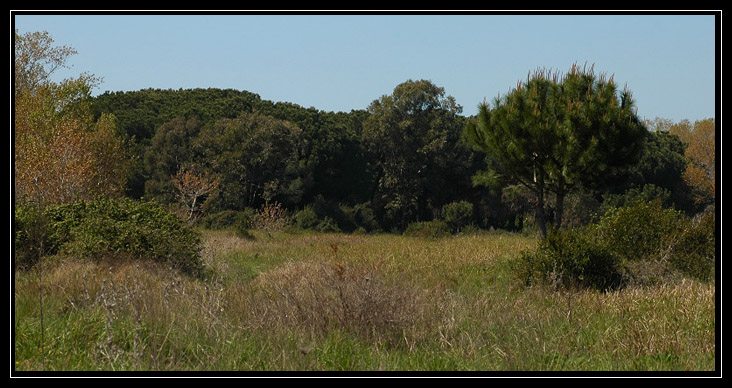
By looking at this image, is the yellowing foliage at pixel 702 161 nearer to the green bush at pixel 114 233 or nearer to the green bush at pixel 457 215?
the green bush at pixel 457 215

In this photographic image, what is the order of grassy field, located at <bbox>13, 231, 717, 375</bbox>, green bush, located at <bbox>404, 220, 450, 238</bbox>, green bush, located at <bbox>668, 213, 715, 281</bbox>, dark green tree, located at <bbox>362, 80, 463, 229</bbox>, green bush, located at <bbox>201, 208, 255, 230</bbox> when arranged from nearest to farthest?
grassy field, located at <bbox>13, 231, 717, 375</bbox> < green bush, located at <bbox>668, 213, 715, 281</bbox> < green bush, located at <bbox>404, 220, 450, 238</bbox> < green bush, located at <bbox>201, 208, 255, 230</bbox> < dark green tree, located at <bbox>362, 80, 463, 229</bbox>

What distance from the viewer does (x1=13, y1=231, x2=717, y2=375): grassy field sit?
15.3 ft

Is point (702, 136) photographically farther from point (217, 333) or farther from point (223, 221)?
point (217, 333)

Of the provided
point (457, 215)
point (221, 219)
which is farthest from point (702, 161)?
point (221, 219)

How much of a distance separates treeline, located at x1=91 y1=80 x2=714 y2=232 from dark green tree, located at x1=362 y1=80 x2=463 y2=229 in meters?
0.06

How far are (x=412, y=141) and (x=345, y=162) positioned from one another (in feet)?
13.5

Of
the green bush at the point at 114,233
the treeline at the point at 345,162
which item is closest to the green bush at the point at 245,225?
the treeline at the point at 345,162

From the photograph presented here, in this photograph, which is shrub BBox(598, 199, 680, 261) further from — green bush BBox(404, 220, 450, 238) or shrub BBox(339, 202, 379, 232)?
shrub BBox(339, 202, 379, 232)

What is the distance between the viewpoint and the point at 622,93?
59.3ft

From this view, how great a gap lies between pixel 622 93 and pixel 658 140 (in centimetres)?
2749

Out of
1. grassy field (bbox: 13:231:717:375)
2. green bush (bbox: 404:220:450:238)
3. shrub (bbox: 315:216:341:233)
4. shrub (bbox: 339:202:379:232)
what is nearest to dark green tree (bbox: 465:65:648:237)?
green bush (bbox: 404:220:450:238)

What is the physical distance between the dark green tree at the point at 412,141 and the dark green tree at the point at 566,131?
20.4 m
